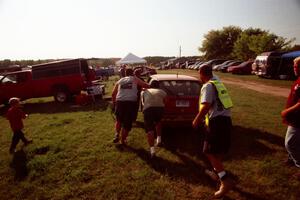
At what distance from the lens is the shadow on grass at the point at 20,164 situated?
226 inches

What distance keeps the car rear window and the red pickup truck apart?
798 cm

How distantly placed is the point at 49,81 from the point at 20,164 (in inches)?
379

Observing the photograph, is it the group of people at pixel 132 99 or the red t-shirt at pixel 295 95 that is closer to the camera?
the red t-shirt at pixel 295 95

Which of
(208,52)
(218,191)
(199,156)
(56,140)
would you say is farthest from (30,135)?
(208,52)

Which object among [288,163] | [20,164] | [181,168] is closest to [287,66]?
[288,163]

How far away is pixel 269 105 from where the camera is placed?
12.1 meters

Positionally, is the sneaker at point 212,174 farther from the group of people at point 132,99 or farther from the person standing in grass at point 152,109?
the group of people at point 132,99

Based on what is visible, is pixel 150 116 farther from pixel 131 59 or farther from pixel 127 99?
pixel 131 59

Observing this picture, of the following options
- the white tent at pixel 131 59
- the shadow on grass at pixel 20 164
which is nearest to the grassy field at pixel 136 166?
the shadow on grass at pixel 20 164

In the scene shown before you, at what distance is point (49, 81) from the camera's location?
1524 centimetres

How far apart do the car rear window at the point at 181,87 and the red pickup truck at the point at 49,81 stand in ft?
26.2

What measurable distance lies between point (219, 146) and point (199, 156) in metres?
2.03

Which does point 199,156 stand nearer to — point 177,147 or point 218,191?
point 177,147

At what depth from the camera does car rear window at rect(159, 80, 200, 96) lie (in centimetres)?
765
